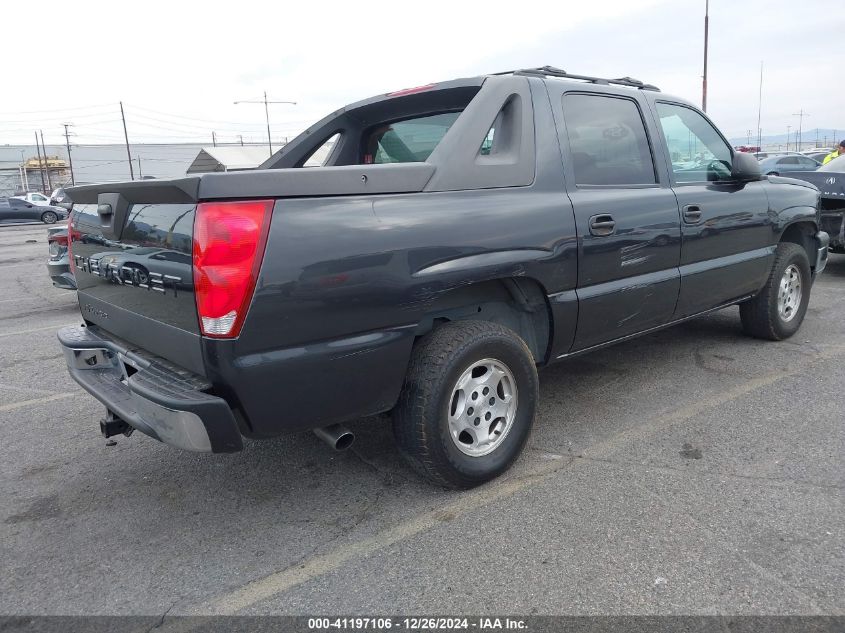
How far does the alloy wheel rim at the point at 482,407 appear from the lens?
299 centimetres

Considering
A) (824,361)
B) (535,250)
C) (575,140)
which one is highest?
(575,140)

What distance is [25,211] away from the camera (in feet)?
102

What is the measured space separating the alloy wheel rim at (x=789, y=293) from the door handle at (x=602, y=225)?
2372 mm

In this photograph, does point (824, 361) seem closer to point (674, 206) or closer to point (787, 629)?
point (674, 206)

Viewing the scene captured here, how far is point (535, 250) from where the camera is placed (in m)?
3.14

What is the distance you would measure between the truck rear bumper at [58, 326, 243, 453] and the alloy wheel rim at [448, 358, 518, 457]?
1003 mm

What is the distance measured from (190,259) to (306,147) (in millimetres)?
2269

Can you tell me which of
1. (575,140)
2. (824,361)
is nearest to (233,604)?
(575,140)

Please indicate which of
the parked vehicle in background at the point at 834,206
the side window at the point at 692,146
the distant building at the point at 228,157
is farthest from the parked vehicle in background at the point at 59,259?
the distant building at the point at 228,157

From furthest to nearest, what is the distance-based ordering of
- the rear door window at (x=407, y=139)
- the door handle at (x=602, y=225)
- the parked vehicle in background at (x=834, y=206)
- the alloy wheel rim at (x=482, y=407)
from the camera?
the parked vehicle in background at (x=834, y=206) → the rear door window at (x=407, y=139) → the door handle at (x=602, y=225) → the alloy wheel rim at (x=482, y=407)

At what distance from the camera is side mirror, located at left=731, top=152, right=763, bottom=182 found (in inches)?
174

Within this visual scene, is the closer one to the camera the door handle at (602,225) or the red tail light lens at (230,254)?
the red tail light lens at (230,254)

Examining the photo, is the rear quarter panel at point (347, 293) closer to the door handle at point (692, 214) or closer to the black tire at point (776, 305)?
the door handle at point (692, 214)

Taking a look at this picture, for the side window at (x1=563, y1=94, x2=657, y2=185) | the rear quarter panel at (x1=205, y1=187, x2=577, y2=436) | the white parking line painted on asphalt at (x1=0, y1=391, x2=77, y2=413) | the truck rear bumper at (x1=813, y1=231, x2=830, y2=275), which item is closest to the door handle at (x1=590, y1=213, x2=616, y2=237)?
the side window at (x1=563, y1=94, x2=657, y2=185)
